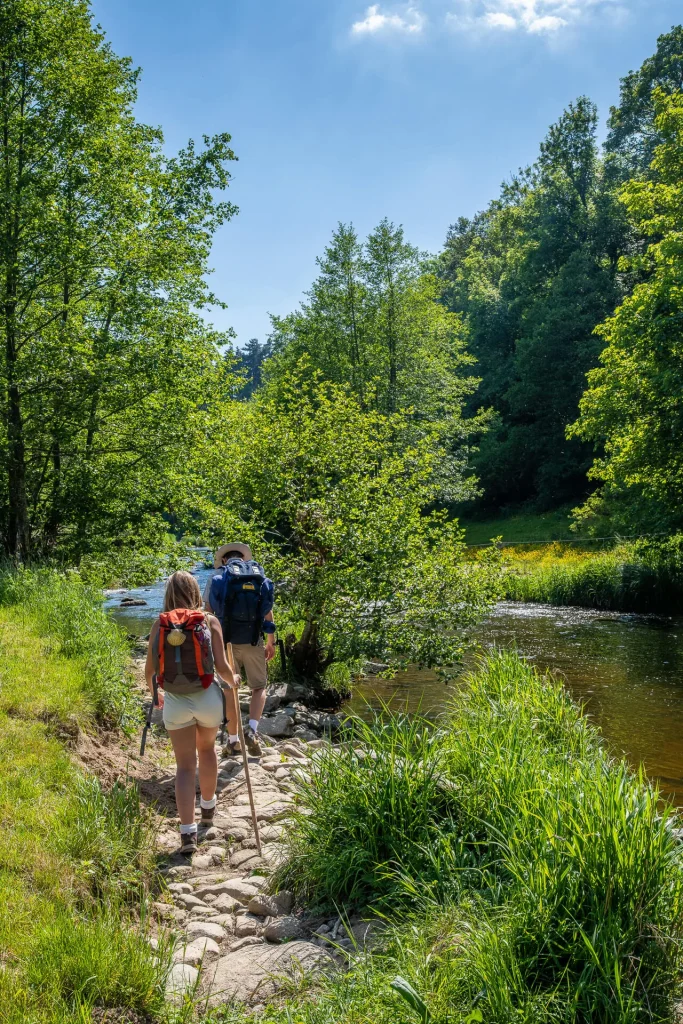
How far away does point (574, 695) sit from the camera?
1138 centimetres

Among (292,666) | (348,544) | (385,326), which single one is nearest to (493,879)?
(348,544)

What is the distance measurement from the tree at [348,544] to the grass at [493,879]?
457 centimetres

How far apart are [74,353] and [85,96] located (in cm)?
430

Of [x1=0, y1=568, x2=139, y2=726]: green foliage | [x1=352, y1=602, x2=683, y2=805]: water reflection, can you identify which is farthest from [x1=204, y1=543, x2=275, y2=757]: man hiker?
[x1=352, y1=602, x2=683, y2=805]: water reflection

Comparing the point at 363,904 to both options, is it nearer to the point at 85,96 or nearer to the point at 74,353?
the point at 74,353

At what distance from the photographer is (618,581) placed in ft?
66.7

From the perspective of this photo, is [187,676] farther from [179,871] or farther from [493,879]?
[493,879]

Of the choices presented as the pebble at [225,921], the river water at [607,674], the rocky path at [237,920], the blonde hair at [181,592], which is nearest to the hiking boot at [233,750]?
the rocky path at [237,920]

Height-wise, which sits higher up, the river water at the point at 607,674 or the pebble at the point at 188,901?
the pebble at the point at 188,901

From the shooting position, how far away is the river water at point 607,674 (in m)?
9.20

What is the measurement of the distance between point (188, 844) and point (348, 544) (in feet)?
17.5

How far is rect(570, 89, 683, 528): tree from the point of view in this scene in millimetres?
18469

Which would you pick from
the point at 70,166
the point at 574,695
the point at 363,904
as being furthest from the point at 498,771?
the point at 70,166

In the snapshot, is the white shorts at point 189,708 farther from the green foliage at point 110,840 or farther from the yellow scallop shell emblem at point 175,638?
the green foliage at point 110,840
